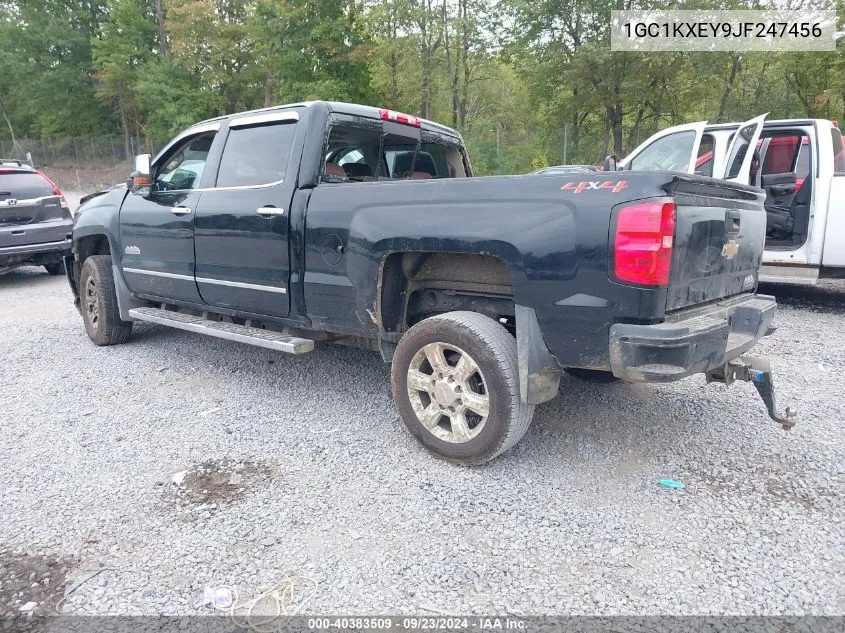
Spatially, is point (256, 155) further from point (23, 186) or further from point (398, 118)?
point (23, 186)

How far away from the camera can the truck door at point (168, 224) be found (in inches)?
180

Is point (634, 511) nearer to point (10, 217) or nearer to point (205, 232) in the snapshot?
point (205, 232)

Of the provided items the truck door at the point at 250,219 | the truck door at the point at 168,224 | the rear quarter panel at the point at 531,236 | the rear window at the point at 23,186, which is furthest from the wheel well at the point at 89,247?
the rear window at the point at 23,186

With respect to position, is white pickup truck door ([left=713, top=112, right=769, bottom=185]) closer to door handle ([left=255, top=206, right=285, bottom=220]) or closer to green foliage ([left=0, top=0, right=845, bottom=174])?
door handle ([left=255, top=206, right=285, bottom=220])

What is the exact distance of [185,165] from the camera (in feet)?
15.9

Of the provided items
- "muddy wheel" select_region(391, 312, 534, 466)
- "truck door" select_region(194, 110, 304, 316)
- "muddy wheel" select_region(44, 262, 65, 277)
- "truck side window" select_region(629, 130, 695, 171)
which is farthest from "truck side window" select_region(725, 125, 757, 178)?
"muddy wheel" select_region(44, 262, 65, 277)

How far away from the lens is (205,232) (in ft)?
14.2

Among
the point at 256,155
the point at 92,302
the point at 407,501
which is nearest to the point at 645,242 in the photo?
the point at 407,501

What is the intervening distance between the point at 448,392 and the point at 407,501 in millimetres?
625

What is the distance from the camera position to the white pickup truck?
20.5 feet

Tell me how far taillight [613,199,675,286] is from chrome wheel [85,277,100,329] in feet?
16.4

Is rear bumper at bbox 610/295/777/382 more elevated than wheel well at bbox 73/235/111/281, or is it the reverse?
wheel well at bbox 73/235/111/281

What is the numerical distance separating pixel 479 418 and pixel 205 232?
8.33 ft

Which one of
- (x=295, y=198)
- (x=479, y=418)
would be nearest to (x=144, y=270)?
(x=295, y=198)
